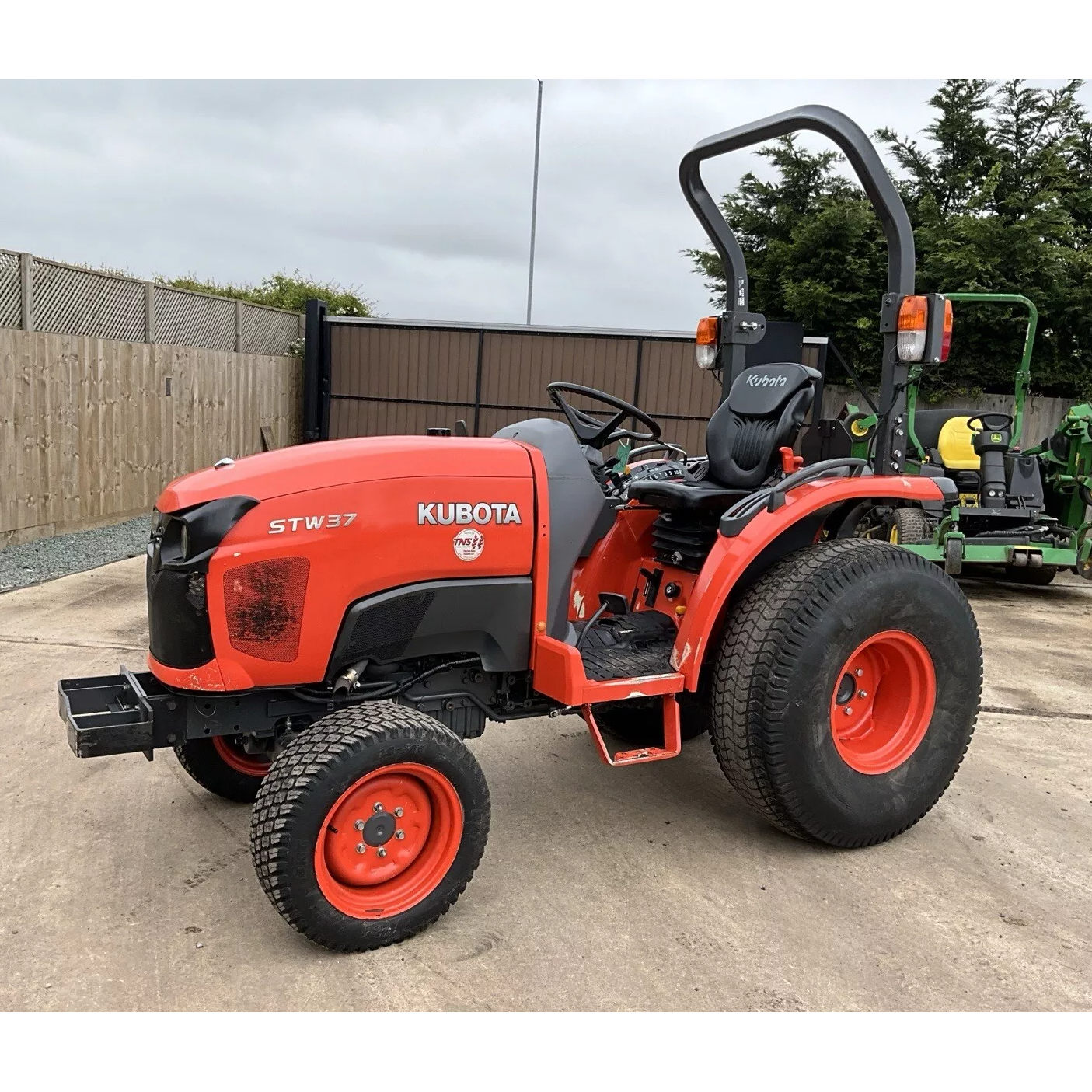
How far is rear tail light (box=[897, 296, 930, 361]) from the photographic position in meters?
3.10

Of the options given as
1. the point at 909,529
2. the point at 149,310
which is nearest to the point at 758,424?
the point at 909,529

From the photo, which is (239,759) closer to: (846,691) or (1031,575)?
(846,691)

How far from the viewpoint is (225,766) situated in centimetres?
334

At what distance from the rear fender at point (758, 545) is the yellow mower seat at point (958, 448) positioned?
4859 millimetres

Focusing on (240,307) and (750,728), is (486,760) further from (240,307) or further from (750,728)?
(240,307)

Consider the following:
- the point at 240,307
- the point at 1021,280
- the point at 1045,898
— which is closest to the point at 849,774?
the point at 1045,898

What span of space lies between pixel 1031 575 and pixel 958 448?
4.89ft

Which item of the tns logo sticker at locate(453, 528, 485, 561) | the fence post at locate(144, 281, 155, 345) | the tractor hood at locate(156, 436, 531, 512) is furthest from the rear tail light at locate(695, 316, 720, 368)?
the fence post at locate(144, 281, 155, 345)

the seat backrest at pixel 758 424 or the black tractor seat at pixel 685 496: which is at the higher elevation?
the seat backrest at pixel 758 424

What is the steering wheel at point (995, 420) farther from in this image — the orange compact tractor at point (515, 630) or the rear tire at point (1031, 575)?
the orange compact tractor at point (515, 630)

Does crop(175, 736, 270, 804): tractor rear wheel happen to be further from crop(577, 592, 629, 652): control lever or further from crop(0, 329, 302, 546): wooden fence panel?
crop(0, 329, 302, 546): wooden fence panel

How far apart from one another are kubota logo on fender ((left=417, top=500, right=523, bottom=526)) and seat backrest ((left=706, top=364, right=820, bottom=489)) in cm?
100

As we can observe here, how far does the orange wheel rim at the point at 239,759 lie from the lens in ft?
10.9

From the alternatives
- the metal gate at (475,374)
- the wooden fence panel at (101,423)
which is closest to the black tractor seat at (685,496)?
the wooden fence panel at (101,423)
